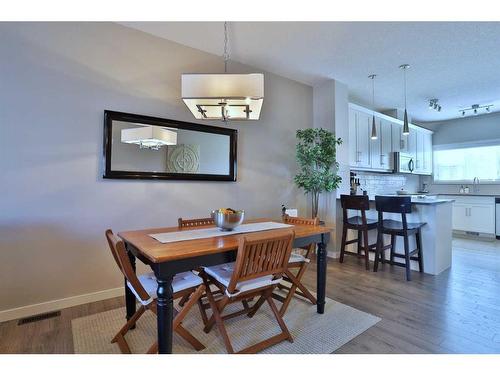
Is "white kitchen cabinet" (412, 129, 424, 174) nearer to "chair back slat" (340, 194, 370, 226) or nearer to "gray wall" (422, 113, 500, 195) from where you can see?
"gray wall" (422, 113, 500, 195)

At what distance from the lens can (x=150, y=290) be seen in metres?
1.64

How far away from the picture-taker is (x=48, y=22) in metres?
2.26

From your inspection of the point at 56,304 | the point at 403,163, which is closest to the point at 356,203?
the point at 403,163

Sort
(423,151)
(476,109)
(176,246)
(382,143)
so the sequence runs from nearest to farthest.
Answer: (176,246) < (382,143) < (476,109) < (423,151)

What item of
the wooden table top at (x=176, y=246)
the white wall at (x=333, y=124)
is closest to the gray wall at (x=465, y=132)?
the white wall at (x=333, y=124)

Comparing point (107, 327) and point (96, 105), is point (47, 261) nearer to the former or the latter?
point (107, 327)

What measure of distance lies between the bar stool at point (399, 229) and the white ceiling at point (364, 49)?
5.72ft

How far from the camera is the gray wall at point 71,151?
6.93ft

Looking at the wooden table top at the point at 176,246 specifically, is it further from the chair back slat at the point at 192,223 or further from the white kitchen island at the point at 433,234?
the white kitchen island at the point at 433,234

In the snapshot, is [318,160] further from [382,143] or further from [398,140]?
[398,140]

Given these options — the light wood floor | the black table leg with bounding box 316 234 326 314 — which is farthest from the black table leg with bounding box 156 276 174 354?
the black table leg with bounding box 316 234 326 314

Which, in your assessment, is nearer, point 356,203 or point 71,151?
point 71,151

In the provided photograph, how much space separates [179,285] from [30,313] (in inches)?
60.2

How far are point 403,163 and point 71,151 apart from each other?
5689 millimetres
